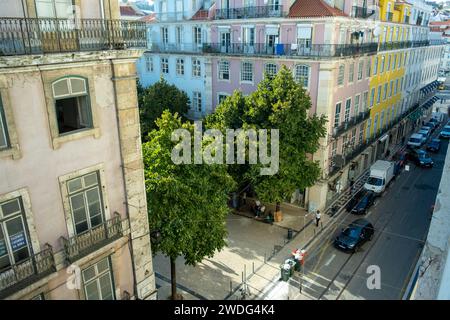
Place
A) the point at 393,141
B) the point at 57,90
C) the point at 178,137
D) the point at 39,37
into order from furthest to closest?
the point at 393,141, the point at 178,137, the point at 57,90, the point at 39,37

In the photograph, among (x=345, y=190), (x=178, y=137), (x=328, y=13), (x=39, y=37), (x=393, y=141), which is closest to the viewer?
(x=39, y=37)

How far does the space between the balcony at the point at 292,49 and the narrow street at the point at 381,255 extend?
46.0 ft

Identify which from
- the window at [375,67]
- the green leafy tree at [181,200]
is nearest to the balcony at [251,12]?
the window at [375,67]

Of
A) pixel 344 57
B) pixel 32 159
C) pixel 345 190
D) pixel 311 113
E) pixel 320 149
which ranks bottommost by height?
pixel 345 190

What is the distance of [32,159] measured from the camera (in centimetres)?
1187

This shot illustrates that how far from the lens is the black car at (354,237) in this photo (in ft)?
88.3

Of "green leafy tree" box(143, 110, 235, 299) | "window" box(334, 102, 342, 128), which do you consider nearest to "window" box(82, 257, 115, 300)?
"green leafy tree" box(143, 110, 235, 299)

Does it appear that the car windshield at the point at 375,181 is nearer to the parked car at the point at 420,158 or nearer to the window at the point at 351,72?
the window at the point at 351,72

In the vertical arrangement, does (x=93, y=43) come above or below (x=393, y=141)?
above

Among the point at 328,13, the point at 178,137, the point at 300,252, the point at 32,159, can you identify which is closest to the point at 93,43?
the point at 32,159

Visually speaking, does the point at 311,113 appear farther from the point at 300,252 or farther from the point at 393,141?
the point at 393,141

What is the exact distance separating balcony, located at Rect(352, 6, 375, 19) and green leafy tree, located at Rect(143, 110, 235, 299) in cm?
2057

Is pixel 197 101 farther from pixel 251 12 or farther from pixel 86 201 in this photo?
pixel 86 201

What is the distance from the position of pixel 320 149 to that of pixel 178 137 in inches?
635
